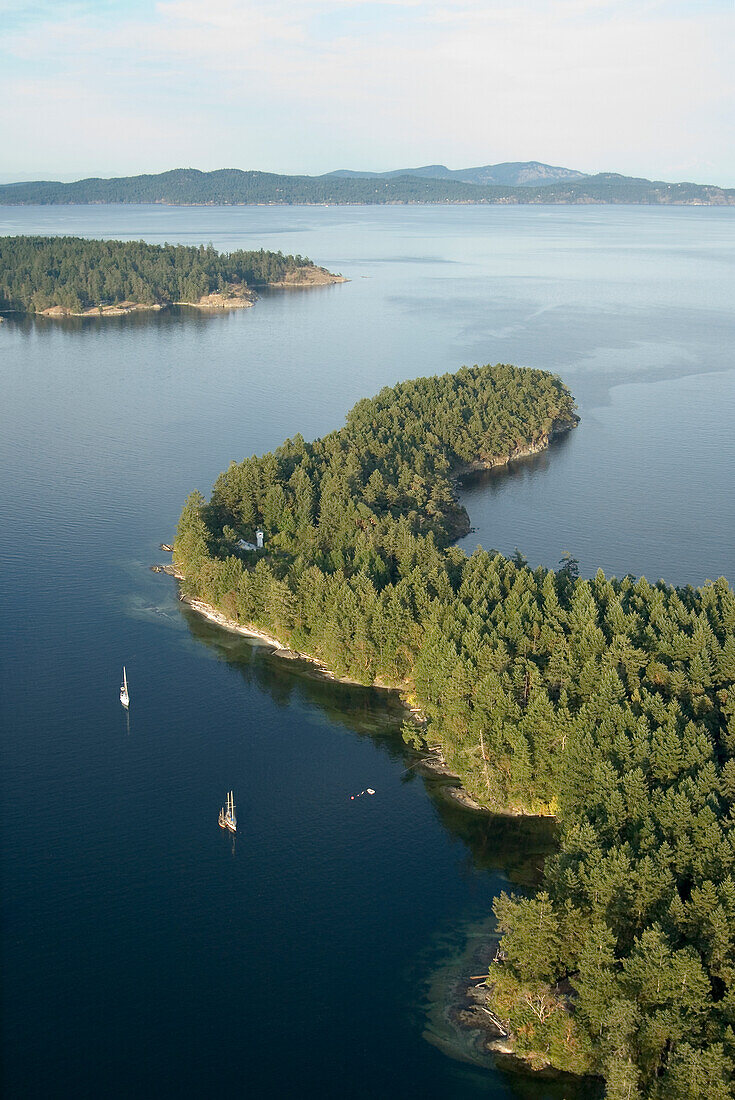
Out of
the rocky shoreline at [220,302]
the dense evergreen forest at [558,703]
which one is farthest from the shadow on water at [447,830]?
the rocky shoreline at [220,302]

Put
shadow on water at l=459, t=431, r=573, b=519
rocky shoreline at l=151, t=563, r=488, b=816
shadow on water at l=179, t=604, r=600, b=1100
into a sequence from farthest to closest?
shadow on water at l=459, t=431, r=573, b=519
rocky shoreline at l=151, t=563, r=488, b=816
shadow on water at l=179, t=604, r=600, b=1100

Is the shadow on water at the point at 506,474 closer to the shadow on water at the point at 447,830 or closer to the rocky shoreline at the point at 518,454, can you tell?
the rocky shoreline at the point at 518,454

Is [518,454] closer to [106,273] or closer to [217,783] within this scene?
[217,783]

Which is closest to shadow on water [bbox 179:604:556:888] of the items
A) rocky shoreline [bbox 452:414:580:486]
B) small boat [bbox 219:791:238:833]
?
small boat [bbox 219:791:238:833]

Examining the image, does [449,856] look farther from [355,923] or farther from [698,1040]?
[698,1040]

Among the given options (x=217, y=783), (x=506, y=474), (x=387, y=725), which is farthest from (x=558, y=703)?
(x=506, y=474)

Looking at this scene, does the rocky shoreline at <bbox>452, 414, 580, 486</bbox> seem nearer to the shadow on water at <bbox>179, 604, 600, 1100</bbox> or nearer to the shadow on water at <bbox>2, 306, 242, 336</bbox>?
the shadow on water at <bbox>179, 604, 600, 1100</bbox>

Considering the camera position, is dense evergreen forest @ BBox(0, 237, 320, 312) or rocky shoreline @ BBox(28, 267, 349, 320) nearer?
rocky shoreline @ BBox(28, 267, 349, 320)

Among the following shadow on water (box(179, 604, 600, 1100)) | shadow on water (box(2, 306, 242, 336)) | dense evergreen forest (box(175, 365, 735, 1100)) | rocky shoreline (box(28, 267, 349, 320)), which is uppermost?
rocky shoreline (box(28, 267, 349, 320))
